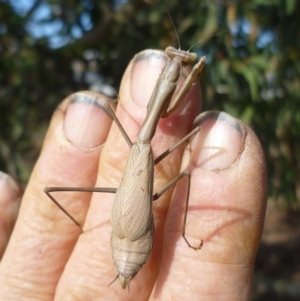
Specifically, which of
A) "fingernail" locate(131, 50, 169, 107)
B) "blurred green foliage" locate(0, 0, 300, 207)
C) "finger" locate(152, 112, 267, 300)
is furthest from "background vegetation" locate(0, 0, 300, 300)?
"finger" locate(152, 112, 267, 300)

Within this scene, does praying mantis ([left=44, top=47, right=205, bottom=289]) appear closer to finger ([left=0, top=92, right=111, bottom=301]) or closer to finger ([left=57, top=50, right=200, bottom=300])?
finger ([left=57, top=50, right=200, bottom=300])

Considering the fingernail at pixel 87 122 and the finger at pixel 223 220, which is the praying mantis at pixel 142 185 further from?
the fingernail at pixel 87 122

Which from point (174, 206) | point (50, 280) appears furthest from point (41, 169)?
point (174, 206)

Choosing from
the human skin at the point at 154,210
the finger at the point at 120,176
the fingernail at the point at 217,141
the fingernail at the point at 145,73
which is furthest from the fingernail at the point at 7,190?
the fingernail at the point at 217,141

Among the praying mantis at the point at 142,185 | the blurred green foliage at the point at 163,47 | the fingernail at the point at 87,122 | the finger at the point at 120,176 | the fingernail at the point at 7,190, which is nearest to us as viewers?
the praying mantis at the point at 142,185

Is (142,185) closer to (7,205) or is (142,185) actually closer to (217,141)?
(217,141)

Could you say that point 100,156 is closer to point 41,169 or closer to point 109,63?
point 41,169
